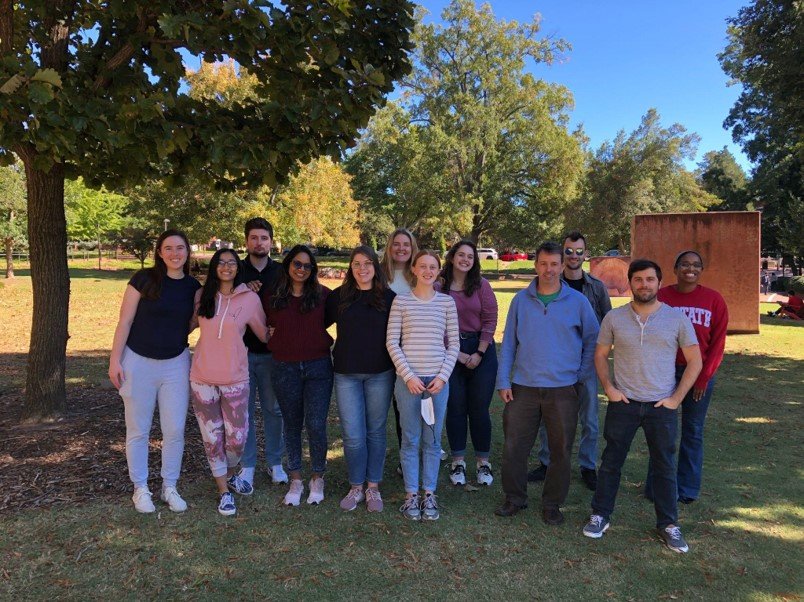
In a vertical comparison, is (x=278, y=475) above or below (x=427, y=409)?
below

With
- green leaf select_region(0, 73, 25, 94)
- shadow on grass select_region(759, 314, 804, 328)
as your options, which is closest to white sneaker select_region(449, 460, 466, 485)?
green leaf select_region(0, 73, 25, 94)

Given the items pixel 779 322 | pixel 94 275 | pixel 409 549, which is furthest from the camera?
pixel 94 275

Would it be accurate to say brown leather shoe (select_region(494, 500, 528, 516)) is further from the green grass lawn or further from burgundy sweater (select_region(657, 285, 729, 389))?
burgundy sweater (select_region(657, 285, 729, 389))

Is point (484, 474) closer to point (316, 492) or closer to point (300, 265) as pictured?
point (316, 492)

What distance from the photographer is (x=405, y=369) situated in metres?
3.79

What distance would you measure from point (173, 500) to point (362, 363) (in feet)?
5.18

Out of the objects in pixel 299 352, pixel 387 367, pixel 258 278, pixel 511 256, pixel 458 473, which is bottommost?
pixel 458 473

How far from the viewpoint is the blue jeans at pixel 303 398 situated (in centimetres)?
398

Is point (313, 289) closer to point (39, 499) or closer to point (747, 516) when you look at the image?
point (39, 499)

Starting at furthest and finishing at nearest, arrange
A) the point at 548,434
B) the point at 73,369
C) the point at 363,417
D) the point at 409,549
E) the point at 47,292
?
the point at 73,369
the point at 47,292
the point at 363,417
the point at 548,434
the point at 409,549

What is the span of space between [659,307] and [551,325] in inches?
26.7

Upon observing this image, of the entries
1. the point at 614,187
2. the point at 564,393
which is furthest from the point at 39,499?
the point at 614,187

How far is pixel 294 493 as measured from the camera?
13.3 feet

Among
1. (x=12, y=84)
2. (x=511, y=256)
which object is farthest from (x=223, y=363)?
(x=511, y=256)
